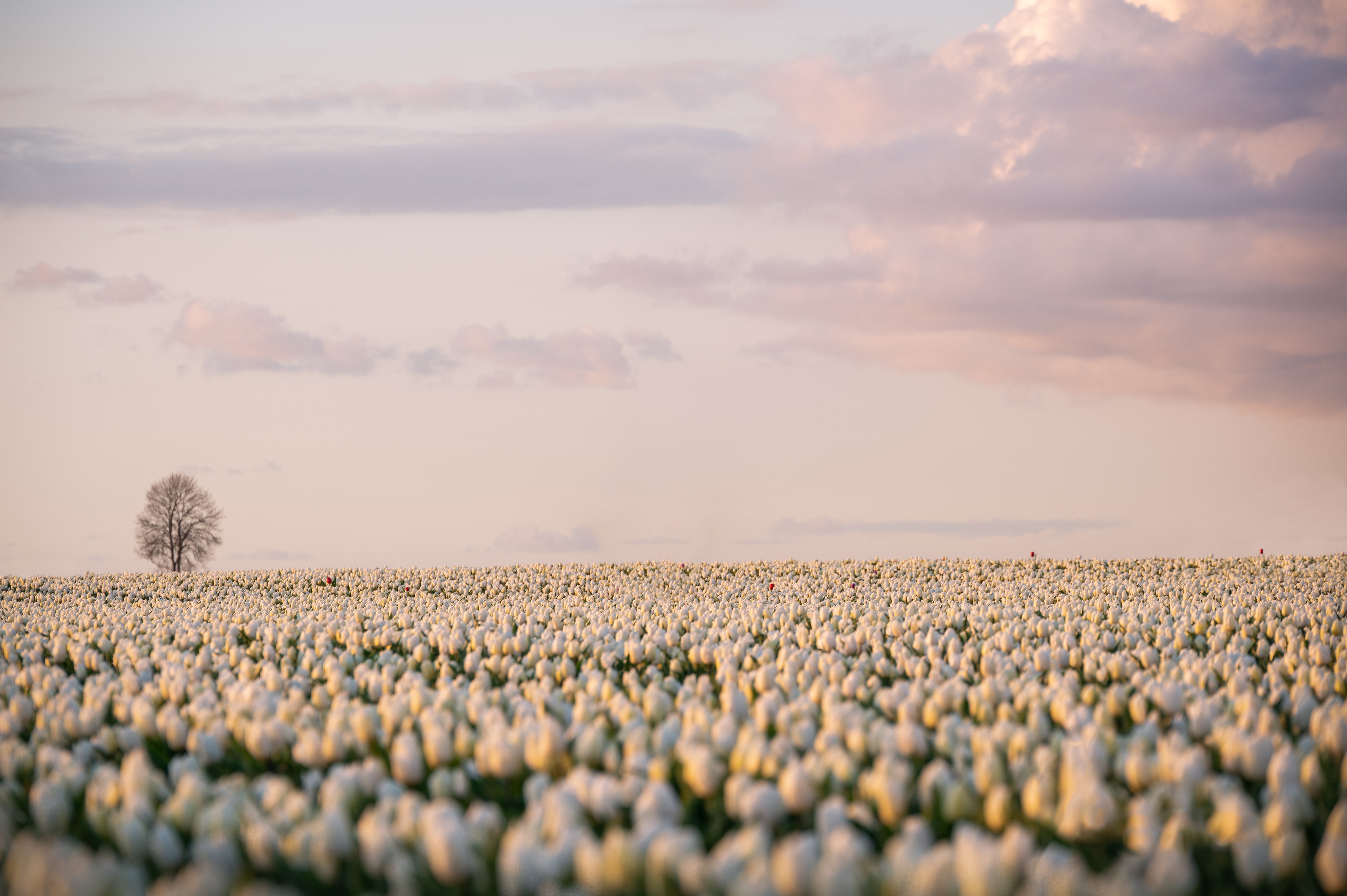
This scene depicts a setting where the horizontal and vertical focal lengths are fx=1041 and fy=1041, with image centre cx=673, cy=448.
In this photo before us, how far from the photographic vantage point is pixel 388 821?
5418mm

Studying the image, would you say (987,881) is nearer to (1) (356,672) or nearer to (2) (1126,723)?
(2) (1126,723)

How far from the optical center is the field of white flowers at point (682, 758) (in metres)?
4.67

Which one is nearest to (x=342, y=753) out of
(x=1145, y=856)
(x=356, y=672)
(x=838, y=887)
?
(x=356, y=672)

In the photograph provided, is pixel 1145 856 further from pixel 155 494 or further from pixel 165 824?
pixel 155 494

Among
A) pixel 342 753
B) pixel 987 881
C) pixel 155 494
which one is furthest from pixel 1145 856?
pixel 155 494

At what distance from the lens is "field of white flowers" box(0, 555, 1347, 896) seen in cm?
467

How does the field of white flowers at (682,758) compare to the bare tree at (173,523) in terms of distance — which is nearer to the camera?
the field of white flowers at (682,758)

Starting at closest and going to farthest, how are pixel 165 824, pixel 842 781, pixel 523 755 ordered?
pixel 165 824 < pixel 842 781 < pixel 523 755

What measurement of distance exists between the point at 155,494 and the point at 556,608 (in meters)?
48.5

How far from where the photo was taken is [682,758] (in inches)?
265

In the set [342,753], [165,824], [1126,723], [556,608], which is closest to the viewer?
[165,824]

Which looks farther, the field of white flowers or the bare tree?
the bare tree

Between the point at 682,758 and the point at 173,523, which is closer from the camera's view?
the point at 682,758

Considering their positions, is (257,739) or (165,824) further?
(257,739)
